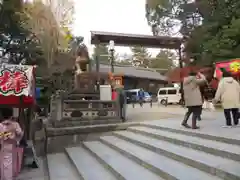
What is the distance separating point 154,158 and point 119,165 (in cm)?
74

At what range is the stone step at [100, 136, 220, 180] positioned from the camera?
3889 millimetres

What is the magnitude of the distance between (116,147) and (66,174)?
150 cm

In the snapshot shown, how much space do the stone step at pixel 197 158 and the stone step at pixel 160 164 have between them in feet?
0.29

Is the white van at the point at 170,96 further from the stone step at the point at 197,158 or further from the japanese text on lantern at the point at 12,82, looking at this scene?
the japanese text on lantern at the point at 12,82

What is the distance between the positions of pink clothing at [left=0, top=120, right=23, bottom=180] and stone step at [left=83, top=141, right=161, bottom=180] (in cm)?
196

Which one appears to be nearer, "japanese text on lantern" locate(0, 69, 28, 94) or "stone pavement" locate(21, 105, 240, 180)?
"stone pavement" locate(21, 105, 240, 180)

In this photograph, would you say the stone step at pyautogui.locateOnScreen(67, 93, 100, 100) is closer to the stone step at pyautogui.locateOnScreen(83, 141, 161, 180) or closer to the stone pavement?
the stone pavement

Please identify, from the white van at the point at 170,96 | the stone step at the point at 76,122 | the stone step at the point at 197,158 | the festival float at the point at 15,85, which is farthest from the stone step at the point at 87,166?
the white van at the point at 170,96

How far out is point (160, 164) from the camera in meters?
4.62

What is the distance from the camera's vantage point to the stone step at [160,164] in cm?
389

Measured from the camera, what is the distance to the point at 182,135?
20.0 ft

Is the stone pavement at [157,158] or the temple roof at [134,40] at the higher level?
the temple roof at [134,40]

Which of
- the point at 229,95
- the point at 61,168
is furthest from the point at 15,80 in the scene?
the point at 229,95

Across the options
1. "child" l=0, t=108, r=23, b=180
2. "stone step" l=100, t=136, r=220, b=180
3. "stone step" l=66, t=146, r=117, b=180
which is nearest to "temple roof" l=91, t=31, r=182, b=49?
"stone step" l=66, t=146, r=117, b=180
